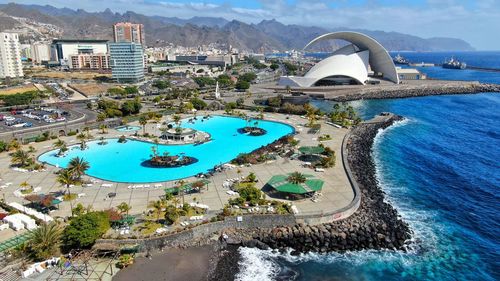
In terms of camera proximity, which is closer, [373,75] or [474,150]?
[474,150]

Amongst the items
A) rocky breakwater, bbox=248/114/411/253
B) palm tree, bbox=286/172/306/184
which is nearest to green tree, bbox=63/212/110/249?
rocky breakwater, bbox=248/114/411/253

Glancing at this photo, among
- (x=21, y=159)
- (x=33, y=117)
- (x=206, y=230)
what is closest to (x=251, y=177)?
(x=206, y=230)

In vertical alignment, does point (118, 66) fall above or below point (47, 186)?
above

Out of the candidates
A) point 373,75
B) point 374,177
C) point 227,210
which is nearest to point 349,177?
point 374,177

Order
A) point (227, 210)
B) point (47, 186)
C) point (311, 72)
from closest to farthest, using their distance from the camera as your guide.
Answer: point (227, 210)
point (47, 186)
point (311, 72)

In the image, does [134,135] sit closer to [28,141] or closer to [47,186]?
[28,141]

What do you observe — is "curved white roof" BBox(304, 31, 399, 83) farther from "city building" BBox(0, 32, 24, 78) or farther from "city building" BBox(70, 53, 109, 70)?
"city building" BBox(70, 53, 109, 70)

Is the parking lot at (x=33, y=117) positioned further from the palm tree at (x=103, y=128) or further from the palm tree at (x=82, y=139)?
the palm tree at (x=82, y=139)
